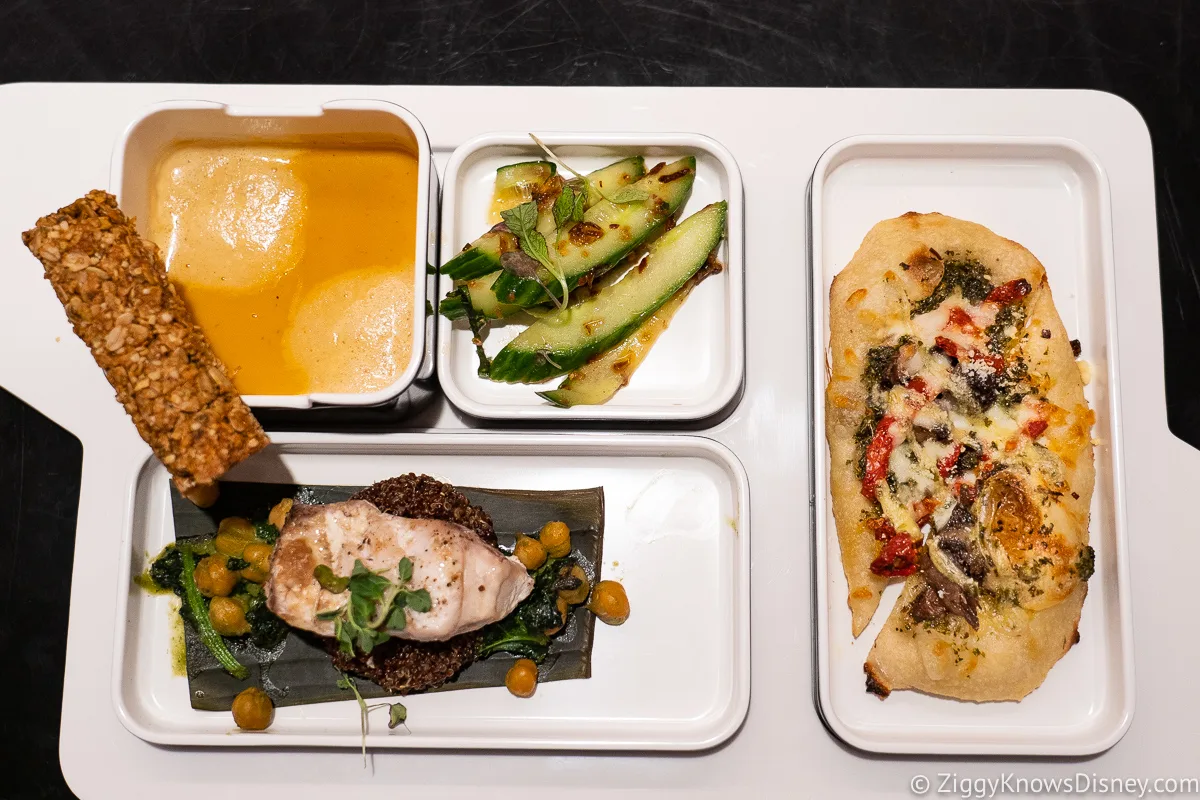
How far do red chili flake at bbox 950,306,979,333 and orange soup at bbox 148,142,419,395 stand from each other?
54.2 inches

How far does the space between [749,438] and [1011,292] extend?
2.48 ft

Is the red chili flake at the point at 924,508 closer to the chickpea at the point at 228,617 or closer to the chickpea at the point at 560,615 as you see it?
the chickpea at the point at 560,615

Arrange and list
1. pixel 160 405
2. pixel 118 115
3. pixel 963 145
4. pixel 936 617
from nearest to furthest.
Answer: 1. pixel 160 405
2. pixel 936 617
3. pixel 963 145
4. pixel 118 115

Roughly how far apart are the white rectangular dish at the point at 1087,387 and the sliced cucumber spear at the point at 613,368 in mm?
379

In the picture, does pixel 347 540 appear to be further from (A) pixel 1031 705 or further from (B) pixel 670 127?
(A) pixel 1031 705

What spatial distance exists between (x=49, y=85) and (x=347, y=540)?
161 cm

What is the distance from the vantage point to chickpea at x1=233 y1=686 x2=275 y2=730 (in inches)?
76.7

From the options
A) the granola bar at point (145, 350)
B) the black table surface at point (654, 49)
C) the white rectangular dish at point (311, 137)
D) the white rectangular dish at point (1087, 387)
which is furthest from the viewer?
the black table surface at point (654, 49)

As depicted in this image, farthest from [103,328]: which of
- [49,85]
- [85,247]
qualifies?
[49,85]

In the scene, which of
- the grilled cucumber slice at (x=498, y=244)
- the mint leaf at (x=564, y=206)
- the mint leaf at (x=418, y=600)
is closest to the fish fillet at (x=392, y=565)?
the mint leaf at (x=418, y=600)

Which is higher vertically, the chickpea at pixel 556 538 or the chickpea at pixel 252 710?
the chickpea at pixel 556 538

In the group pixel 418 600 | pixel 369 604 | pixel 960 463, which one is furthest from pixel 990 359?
pixel 369 604

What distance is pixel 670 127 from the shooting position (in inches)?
88.1

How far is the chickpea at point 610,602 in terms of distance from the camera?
1988 millimetres
